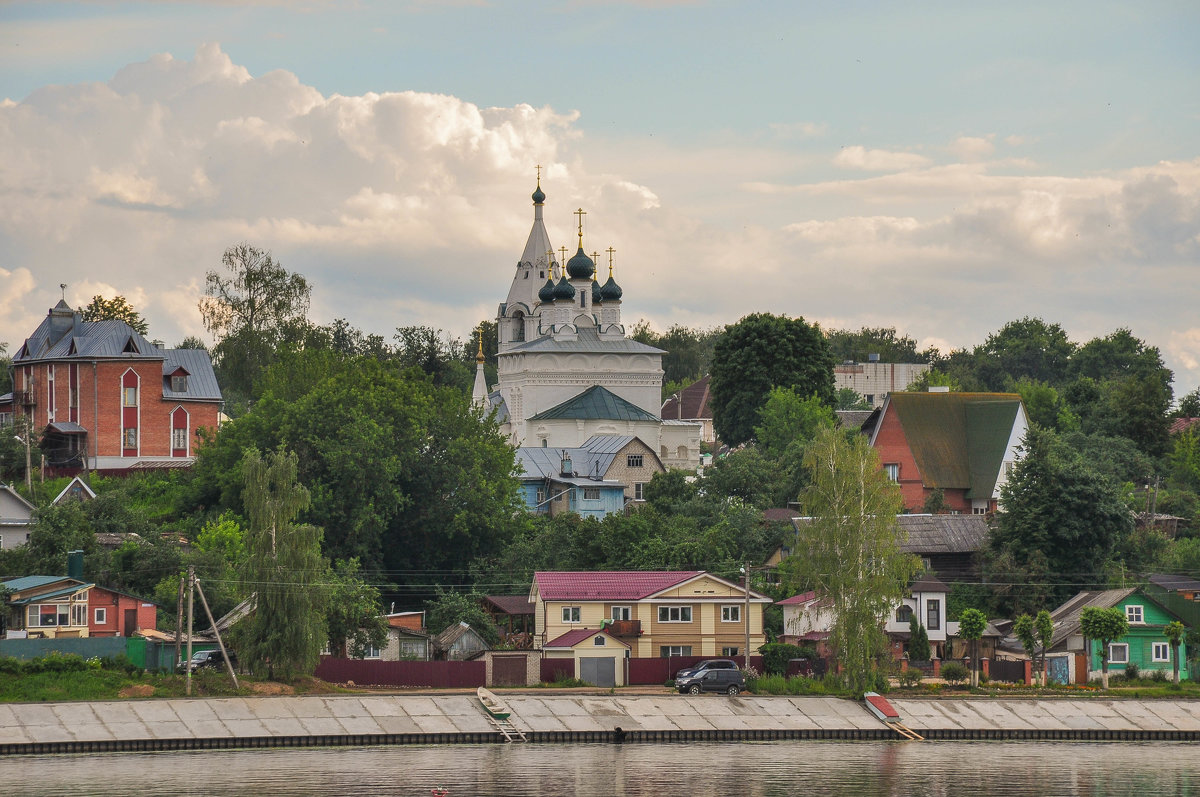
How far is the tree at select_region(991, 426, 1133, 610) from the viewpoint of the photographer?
62.2 meters

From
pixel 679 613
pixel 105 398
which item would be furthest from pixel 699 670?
pixel 105 398

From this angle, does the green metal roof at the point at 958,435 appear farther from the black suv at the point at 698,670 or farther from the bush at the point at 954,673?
the black suv at the point at 698,670

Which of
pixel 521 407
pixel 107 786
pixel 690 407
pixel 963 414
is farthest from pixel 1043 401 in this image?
pixel 107 786

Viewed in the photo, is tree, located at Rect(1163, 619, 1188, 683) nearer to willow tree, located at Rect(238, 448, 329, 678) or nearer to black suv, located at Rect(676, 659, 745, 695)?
black suv, located at Rect(676, 659, 745, 695)

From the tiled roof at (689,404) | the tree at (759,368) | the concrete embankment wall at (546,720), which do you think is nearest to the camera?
the concrete embankment wall at (546,720)

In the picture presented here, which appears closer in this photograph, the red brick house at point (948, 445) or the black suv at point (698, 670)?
the black suv at point (698, 670)

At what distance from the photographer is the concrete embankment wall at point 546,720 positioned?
4619cm

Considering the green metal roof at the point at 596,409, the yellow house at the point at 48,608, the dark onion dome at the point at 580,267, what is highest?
the dark onion dome at the point at 580,267

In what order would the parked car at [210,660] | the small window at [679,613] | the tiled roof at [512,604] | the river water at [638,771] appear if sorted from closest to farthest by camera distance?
the river water at [638,771]
the parked car at [210,660]
the small window at [679,613]
the tiled roof at [512,604]

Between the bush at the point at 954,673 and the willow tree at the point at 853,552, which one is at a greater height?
the willow tree at the point at 853,552

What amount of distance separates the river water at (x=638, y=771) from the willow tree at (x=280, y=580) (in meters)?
5.10

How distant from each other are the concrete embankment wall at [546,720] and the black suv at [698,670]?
0.84m

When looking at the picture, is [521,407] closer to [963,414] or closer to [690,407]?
[963,414]

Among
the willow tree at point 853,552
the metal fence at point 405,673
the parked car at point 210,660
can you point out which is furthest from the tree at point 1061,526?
the parked car at point 210,660
